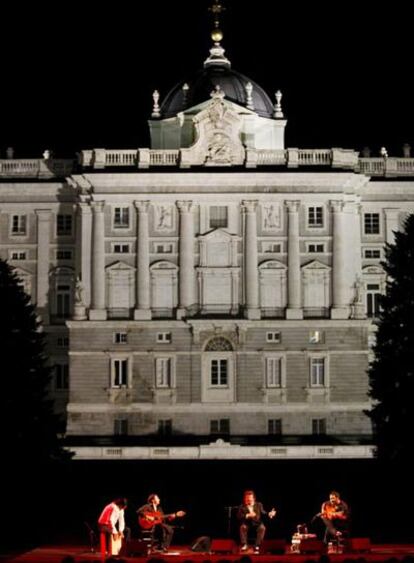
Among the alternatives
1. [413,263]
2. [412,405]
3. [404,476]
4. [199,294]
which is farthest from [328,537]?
[199,294]

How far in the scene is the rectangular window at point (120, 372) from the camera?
8388 centimetres

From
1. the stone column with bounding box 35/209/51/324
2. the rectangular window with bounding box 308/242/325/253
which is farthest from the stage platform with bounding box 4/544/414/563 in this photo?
the stone column with bounding box 35/209/51/324

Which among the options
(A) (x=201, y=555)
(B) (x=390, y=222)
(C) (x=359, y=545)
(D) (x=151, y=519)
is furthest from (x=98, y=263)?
Answer: (C) (x=359, y=545)

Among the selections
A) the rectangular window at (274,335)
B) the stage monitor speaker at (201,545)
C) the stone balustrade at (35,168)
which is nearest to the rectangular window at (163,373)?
the rectangular window at (274,335)

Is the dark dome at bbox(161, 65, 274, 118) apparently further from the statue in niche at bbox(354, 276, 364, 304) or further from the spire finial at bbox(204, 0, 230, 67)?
the statue in niche at bbox(354, 276, 364, 304)

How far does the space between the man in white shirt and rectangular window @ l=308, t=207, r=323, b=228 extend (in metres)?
45.8

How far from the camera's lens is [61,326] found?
87.8 meters

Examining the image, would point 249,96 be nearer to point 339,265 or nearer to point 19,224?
point 339,265

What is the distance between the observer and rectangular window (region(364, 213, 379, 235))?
8888cm

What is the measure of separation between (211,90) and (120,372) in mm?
17374

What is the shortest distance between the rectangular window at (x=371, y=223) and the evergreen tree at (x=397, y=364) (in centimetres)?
1713

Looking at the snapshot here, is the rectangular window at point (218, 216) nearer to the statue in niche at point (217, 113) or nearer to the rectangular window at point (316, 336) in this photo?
the statue in niche at point (217, 113)

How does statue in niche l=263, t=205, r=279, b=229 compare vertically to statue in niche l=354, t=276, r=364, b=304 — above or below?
above

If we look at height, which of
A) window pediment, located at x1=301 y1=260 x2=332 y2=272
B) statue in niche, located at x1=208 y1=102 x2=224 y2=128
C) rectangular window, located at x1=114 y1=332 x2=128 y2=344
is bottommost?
rectangular window, located at x1=114 y1=332 x2=128 y2=344
